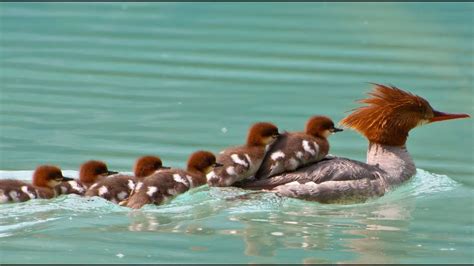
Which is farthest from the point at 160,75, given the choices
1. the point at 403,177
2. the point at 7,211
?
the point at 7,211

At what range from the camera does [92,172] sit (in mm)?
9109

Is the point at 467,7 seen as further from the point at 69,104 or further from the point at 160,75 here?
the point at 69,104

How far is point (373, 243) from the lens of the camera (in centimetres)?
818

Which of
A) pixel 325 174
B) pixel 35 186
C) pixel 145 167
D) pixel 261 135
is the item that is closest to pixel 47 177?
pixel 35 186

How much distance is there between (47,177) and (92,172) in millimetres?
289

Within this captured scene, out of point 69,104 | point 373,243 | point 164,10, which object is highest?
point 164,10

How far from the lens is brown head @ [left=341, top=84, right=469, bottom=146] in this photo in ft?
31.9

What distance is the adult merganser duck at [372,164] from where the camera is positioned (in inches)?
364

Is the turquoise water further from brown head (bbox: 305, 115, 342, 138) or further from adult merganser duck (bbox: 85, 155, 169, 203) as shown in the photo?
brown head (bbox: 305, 115, 342, 138)

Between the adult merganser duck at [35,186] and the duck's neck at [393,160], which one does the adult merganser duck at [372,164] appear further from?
the adult merganser duck at [35,186]

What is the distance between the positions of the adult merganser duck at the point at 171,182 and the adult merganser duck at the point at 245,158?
8cm

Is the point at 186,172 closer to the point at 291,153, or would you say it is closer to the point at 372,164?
the point at 291,153

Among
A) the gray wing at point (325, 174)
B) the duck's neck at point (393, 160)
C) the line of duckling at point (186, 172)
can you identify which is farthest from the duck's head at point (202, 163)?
the duck's neck at point (393, 160)

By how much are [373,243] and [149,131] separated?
3.15 metres
